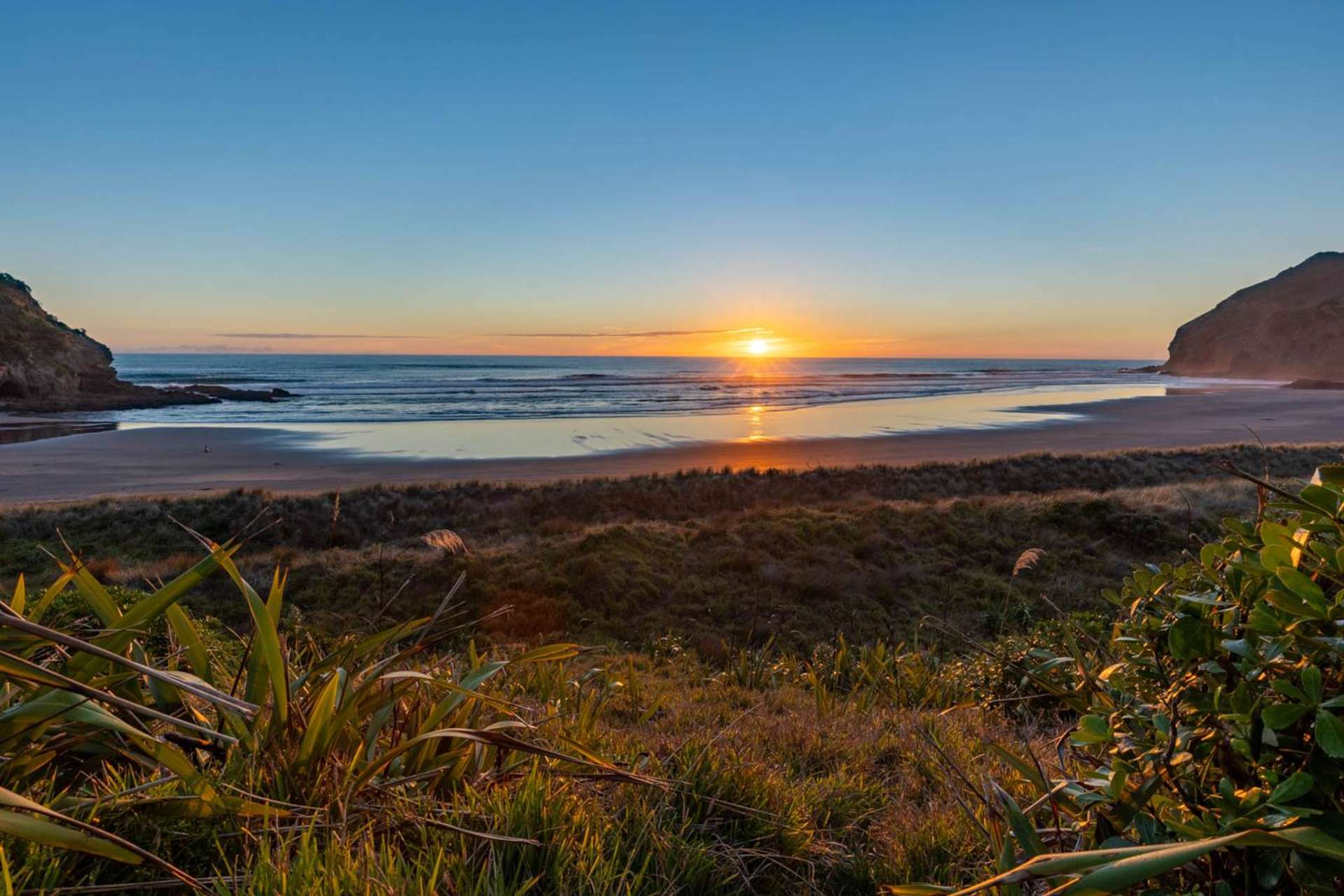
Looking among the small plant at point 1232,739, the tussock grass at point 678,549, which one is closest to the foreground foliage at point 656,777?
the small plant at point 1232,739

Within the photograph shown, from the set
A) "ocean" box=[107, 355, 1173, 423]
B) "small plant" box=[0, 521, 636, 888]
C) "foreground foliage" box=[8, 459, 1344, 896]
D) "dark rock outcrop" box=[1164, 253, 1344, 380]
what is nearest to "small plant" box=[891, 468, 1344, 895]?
"foreground foliage" box=[8, 459, 1344, 896]

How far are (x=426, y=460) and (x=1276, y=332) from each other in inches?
4946

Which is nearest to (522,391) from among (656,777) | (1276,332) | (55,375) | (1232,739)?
(55,375)

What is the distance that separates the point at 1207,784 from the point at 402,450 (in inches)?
1228

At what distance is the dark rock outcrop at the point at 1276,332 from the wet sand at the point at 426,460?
76.5 metres

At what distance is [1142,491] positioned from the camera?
1725 centimetres

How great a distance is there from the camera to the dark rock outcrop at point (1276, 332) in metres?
98.3

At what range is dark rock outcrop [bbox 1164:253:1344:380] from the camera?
9831 centimetres

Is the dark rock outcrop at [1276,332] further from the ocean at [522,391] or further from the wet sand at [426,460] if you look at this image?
the wet sand at [426,460]

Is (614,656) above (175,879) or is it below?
below

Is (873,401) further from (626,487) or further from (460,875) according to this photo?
(460,875)

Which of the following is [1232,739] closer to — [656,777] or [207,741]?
[656,777]

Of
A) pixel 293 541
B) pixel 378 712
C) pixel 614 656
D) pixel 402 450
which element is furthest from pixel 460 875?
pixel 402 450

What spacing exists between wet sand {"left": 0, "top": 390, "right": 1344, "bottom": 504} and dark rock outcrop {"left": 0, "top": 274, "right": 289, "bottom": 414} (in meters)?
16.5
